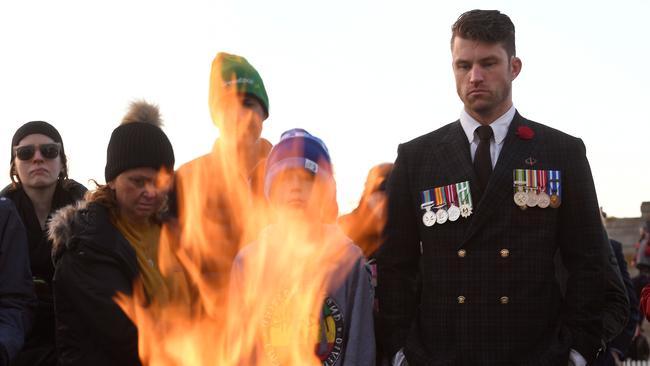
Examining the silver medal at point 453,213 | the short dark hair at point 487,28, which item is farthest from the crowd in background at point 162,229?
the short dark hair at point 487,28

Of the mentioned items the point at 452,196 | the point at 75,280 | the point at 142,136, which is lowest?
the point at 75,280

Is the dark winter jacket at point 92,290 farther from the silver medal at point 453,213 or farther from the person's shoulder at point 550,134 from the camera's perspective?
the person's shoulder at point 550,134

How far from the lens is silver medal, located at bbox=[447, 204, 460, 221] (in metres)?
4.27

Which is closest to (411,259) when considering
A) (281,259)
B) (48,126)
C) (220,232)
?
(281,259)

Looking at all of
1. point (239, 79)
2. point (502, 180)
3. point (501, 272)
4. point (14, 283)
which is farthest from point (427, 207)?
point (14, 283)

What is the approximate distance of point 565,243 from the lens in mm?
4238

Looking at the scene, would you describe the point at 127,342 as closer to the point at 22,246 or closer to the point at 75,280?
the point at 75,280

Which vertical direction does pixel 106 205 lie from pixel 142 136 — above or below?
below

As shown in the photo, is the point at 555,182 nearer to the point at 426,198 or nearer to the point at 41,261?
the point at 426,198

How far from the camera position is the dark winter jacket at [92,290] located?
4.27 metres

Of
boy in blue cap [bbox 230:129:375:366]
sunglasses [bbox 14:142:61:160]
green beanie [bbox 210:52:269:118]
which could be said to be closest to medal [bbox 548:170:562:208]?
boy in blue cap [bbox 230:129:375:366]

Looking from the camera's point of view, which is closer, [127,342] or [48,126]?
[127,342]

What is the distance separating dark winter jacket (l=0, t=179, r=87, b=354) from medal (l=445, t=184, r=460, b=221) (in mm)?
2512

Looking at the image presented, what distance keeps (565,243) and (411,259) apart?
0.83m
